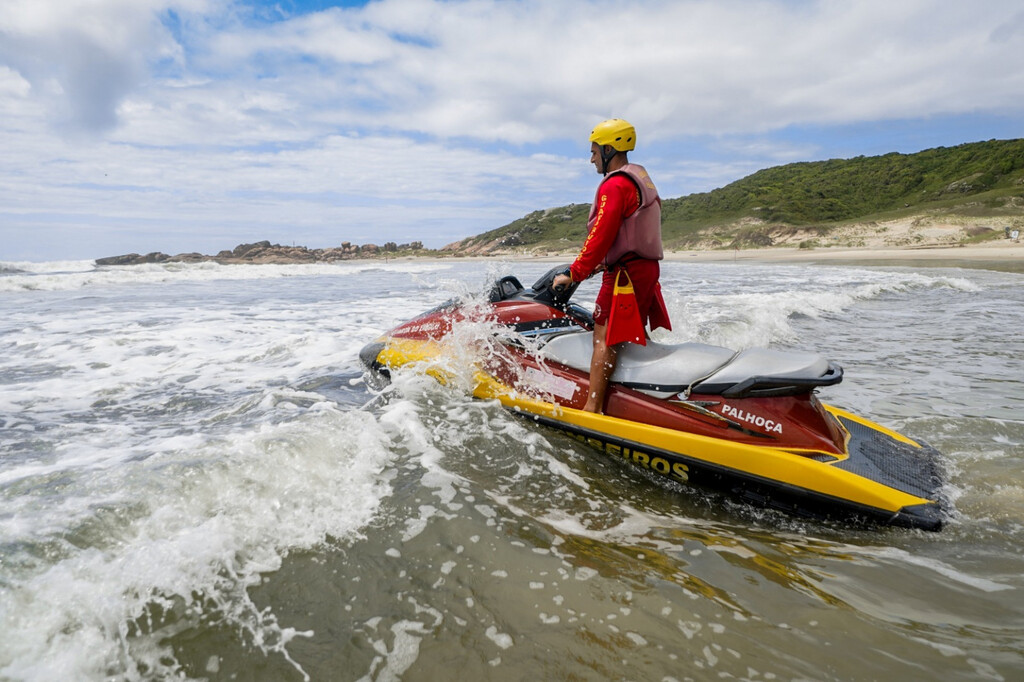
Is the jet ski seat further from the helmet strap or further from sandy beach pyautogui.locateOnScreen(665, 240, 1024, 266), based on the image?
sandy beach pyautogui.locateOnScreen(665, 240, 1024, 266)

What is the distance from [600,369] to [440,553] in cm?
157

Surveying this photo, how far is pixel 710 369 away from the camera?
3.29 m

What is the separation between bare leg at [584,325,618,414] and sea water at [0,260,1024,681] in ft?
1.26

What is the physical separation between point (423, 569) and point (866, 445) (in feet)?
8.27

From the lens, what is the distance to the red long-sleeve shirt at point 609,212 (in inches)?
138

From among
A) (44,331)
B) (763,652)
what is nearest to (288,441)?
(763,652)

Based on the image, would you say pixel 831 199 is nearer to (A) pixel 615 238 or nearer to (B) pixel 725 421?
(A) pixel 615 238

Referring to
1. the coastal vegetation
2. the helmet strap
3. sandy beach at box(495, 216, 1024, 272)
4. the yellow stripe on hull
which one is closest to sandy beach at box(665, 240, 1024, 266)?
sandy beach at box(495, 216, 1024, 272)

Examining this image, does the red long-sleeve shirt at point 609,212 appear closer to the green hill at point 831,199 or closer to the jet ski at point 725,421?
the jet ski at point 725,421

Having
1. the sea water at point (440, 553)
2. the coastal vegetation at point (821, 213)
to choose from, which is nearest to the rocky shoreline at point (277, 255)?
the coastal vegetation at point (821, 213)

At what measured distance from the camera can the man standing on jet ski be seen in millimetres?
3523

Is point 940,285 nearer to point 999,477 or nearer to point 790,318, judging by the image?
point 790,318

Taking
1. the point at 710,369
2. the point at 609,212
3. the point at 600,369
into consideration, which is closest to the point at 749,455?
the point at 710,369

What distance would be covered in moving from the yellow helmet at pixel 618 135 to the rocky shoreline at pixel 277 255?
56097 mm
